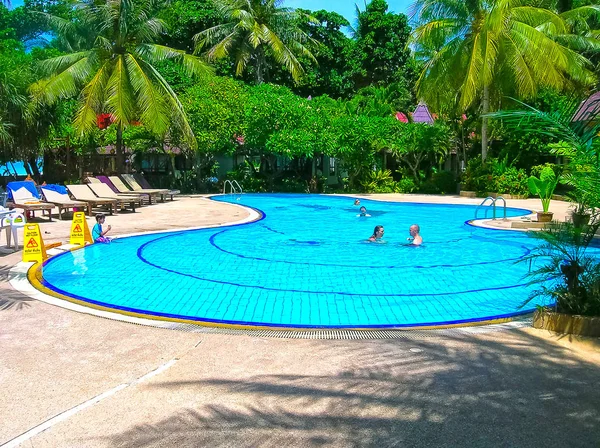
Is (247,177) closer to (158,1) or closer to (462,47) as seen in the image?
(158,1)

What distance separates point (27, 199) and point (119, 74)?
666cm

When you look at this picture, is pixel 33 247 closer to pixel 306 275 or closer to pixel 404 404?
pixel 306 275

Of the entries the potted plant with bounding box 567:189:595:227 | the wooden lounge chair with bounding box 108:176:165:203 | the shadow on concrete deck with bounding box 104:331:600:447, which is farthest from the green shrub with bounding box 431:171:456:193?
the shadow on concrete deck with bounding box 104:331:600:447

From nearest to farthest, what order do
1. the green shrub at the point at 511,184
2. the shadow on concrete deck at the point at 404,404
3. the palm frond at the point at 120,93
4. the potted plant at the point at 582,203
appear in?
the shadow on concrete deck at the point at 404,404, the potted plant at the point at 582,203, the palm frond at the point at 120,93, the green shrub at the point at 511,184

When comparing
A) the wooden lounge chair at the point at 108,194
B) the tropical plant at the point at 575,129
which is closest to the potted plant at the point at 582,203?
the tropical plant at the point at 575,129

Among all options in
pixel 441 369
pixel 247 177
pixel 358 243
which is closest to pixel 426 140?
pixel 247 177

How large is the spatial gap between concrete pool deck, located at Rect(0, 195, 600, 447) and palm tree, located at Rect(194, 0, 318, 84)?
1068 inches

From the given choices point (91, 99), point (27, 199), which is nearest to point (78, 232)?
point (27, 199)

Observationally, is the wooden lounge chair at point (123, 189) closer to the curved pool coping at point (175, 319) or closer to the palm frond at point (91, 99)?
the palm frond at point (91, 99)

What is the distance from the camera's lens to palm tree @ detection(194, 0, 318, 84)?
30.9 metres

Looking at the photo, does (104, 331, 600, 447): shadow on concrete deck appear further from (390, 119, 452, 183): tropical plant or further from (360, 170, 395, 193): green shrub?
(360, 170, 395, 193): green shrub

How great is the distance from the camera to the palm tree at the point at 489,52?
22375 mm

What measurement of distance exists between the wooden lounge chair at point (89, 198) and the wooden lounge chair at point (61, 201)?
201mm

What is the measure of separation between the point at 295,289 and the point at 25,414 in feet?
17.7
